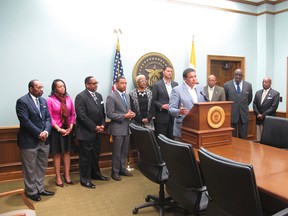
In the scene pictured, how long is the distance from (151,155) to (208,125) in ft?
2.06

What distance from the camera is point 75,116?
390cm

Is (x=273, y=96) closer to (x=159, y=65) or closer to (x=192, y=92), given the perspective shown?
(x=159, y=65)

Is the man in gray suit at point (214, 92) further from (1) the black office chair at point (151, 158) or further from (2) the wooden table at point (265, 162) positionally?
(1) the black office chair at point (151, 158)

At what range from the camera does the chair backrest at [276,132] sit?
9.64ft

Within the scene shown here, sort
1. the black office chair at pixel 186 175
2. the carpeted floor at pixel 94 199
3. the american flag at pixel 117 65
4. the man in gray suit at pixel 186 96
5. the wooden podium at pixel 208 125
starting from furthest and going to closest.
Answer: the american flag at pixel 117 65 → the man in gray suit at pixel 186 96 → the carpeted floor at pixel 94 199 → the wooden podium at pixel 208 125 → the black office chair at pixel 186 175

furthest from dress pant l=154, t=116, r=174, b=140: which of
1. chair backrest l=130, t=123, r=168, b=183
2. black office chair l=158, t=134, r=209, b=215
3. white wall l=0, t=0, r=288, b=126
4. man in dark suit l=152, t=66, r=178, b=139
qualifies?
black office chair l=158, t=134, r=209, b=215

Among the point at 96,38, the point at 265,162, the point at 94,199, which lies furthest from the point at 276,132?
the point at 96,38

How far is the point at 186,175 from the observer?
1.94 m

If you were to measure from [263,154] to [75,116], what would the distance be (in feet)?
8.59

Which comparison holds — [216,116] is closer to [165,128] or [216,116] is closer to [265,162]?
[265,162]

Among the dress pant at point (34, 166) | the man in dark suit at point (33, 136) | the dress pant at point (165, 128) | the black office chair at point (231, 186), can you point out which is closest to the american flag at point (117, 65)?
the dress pant at point (165, 128)

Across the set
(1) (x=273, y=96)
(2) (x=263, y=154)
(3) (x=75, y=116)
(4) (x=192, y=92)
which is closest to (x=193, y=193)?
(2) (x=263, y=154)

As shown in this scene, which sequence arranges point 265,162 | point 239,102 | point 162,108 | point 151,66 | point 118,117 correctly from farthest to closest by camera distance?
point 151,66, point 239,102, point 162,108, point 118,117, point 265,162

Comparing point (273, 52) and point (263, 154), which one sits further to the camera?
point (273, 52)
